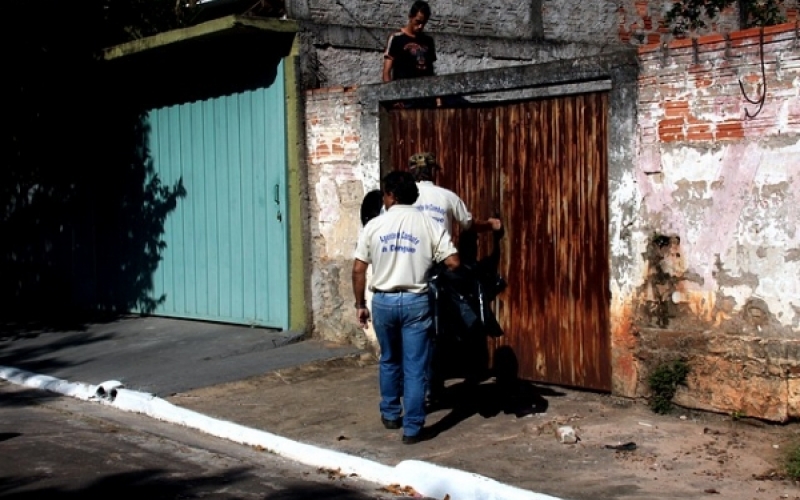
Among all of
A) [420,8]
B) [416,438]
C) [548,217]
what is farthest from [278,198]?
[416,438]

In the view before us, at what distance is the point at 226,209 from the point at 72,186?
319 cm

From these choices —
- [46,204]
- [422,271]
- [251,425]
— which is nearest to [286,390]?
[251,425]

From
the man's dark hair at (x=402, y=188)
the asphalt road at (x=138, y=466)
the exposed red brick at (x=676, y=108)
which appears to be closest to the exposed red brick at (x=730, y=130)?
the exposed red brick at (x=676, y=108)

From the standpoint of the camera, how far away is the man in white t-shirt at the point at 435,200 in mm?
7809

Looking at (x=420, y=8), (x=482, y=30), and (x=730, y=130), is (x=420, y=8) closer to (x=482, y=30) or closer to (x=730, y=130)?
(x=482, y=30)

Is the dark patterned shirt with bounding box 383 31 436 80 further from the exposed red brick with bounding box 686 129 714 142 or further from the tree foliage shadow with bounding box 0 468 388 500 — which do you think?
the tree foliage shadow with bounding box 0 468 388 500

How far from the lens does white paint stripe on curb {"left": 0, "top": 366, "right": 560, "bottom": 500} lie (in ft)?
19.8

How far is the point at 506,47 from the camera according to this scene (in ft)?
41.5

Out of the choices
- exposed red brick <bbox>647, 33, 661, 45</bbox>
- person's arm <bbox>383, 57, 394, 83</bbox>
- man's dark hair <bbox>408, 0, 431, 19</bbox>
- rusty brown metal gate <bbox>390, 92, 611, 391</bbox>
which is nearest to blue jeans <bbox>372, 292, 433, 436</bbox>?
rusty brown metal gate <bbox>390, 92, 611, 391</bbox>

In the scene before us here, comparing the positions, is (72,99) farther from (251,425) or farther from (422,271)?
(422,271)

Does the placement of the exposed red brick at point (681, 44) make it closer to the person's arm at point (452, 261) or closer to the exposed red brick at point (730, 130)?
the exposed red brick at point (730, 130)

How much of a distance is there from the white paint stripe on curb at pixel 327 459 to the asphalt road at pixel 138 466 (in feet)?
0.26

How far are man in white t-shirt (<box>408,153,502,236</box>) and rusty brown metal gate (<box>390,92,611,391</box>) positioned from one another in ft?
1.82

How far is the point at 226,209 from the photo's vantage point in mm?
11383
